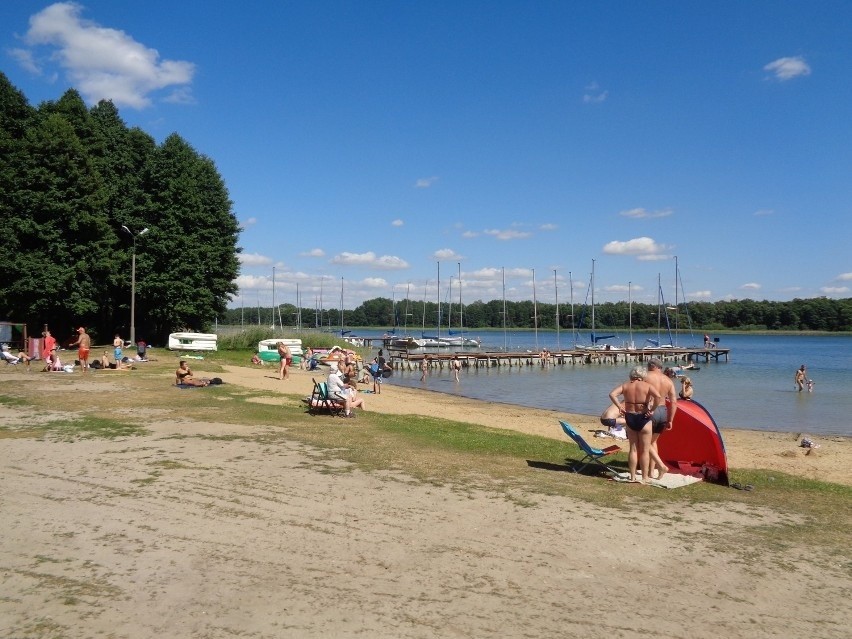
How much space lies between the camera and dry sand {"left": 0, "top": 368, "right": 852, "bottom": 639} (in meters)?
4.49

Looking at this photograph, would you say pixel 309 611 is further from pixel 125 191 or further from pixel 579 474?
pixel 125 191

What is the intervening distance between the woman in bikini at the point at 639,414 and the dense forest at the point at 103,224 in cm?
2967

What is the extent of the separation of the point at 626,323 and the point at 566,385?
319ft

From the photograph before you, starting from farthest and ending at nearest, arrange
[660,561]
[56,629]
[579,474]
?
1. [579,474]
2. [660,561]
3. [56,629]

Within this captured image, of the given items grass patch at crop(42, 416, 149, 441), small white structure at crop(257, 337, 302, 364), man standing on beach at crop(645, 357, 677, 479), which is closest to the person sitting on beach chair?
small white structure at crop(257, 337, 302, 364)

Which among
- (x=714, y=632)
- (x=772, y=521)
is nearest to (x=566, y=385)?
(x=772, y=521)

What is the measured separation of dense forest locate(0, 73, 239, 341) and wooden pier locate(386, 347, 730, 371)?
15567 millimetres

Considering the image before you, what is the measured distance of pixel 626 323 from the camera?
132000 millimetres

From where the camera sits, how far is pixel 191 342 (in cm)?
3775

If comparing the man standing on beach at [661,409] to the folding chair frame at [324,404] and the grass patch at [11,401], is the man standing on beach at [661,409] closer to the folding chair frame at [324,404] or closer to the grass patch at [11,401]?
the folding chair frame at [324,404]

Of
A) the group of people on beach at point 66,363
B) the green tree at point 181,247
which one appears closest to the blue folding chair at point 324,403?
the group of people on beach at point 66,363

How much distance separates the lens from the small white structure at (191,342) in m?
37.3

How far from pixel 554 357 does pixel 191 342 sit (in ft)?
115

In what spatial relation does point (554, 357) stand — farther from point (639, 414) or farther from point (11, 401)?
point (639, 414)
